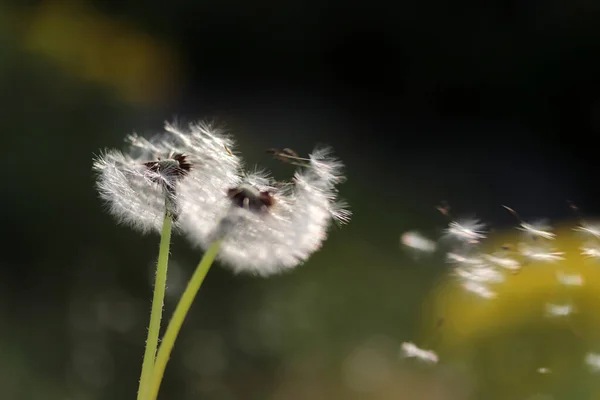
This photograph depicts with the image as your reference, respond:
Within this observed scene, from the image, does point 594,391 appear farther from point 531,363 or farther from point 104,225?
point 104,225

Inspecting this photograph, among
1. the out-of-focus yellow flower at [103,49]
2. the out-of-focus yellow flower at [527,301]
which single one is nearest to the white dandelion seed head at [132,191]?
the out-of-focus yellow flower at [527,301]

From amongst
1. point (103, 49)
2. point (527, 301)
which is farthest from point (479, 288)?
point (103, 49)

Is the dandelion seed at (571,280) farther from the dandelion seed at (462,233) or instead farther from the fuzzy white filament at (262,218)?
the fuzzy white filament at (262,218)

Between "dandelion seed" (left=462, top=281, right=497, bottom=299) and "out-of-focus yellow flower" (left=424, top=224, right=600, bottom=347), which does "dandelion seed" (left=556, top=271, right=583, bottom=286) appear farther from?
"out-of-focus yellow flower" (left=424, top=224, right=600, bottom=347)

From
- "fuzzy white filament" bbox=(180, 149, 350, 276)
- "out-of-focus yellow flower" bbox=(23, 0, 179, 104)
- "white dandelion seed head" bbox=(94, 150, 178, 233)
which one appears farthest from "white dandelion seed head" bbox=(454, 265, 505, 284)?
"out-of-focus yellow flower" bbox=(23, 0, 179, 104)

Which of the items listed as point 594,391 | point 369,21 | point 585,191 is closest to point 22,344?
point 594,391
